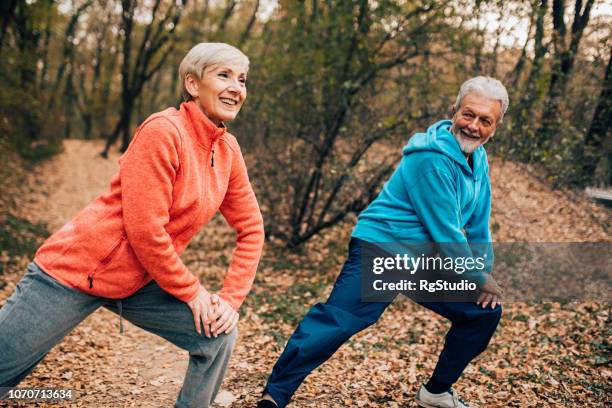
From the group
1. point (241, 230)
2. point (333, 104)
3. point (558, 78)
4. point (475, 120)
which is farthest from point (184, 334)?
point (558, 78)

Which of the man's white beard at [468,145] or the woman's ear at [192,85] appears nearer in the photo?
the woman's ear at [192,85]

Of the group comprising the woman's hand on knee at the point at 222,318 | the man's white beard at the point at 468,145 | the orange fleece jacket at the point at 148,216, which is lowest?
the woman's hand on knee at the point at 222,318

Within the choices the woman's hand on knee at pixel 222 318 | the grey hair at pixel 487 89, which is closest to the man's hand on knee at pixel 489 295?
the grey hair at pixel 487 89

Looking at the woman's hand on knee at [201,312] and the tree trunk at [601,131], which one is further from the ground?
the tree trunk at [601,131]

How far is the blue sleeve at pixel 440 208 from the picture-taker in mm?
2783

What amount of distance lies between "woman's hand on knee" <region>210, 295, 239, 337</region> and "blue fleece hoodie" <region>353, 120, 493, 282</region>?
0.96 metres

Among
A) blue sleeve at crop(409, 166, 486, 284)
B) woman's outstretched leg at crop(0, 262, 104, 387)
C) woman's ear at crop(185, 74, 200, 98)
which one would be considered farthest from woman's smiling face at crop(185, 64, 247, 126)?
blue sleeve at crop(409, 166, 486, 284)

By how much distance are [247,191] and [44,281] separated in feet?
3.44

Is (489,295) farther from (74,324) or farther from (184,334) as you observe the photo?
(74,324)

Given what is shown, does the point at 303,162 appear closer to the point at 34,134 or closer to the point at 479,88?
the point at 479,88

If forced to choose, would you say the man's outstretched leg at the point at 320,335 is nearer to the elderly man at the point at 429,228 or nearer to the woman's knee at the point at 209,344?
the elderly man at the point at 429,228

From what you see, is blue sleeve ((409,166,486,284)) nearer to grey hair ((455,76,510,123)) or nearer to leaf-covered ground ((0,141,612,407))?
grey hair ((455,76,510,123))

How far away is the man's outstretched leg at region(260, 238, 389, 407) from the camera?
277 centimetres

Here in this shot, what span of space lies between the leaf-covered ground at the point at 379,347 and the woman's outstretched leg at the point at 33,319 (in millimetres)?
1506
